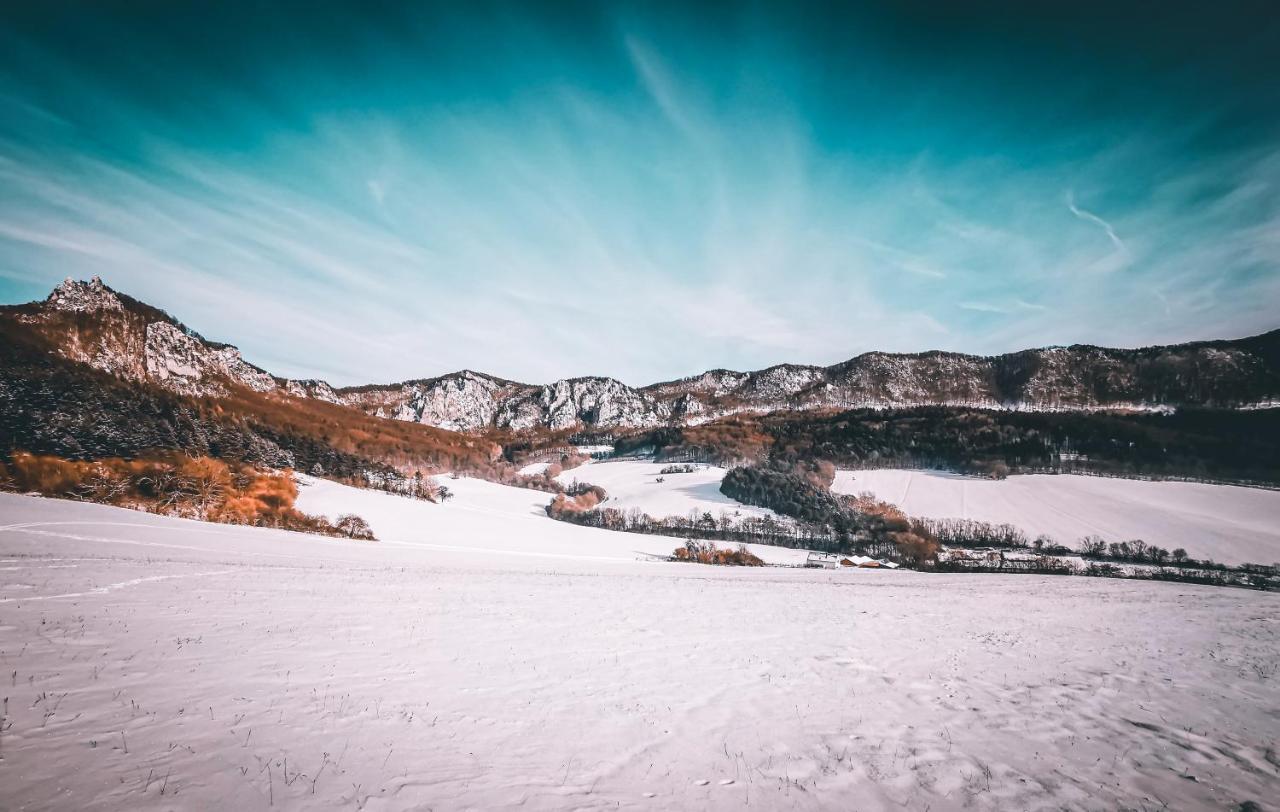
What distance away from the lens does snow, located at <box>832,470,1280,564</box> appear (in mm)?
60775

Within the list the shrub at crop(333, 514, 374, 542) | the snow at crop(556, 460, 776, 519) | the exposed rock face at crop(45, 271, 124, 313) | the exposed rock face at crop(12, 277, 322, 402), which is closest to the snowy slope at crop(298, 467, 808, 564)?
the shrub at crop(333, 514, 374, 542)

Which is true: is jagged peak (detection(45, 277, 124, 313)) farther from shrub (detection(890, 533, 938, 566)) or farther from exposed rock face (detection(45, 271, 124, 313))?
shrub (detection(890, 533, 938, 566))

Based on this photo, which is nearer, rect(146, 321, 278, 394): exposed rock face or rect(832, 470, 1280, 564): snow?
rect(832, 470, 1280, 564): snow

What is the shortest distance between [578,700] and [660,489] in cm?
9731

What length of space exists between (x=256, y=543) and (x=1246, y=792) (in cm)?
3895

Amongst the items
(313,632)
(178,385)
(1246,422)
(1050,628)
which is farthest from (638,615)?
(1246,422)

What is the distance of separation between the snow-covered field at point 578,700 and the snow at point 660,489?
2693 inches

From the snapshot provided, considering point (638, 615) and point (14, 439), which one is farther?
point (14, 439)

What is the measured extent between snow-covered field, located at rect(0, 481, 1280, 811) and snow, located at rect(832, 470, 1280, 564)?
198ft

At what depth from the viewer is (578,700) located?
9.12m

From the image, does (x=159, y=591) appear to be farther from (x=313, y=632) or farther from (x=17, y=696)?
(x=17, y=696)

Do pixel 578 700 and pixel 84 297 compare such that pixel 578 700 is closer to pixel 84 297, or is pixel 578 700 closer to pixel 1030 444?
pixel 1030 444

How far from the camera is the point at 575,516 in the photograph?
8556 centimetres

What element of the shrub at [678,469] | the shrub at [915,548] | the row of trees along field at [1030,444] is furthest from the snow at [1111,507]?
the shrub at [678,469]
